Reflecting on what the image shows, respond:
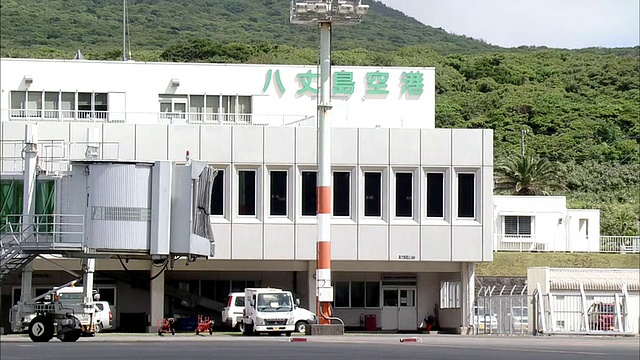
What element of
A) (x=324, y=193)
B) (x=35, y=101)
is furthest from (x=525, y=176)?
(x=324, y=193)

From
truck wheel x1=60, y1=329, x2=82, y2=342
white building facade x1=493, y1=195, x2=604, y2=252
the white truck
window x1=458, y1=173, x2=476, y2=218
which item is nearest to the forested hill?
window x1=458, y1=173, x2=476, y2=218

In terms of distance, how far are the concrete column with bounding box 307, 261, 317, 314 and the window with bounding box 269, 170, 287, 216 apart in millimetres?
3083

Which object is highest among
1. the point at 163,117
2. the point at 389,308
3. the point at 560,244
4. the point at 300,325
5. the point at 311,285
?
the point at 163,117

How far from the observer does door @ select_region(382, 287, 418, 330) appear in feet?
223

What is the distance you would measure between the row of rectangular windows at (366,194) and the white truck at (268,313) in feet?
22.2

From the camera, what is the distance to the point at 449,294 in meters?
66.5

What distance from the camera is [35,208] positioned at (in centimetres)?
4403

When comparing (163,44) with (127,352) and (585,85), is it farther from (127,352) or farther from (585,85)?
(127,352)

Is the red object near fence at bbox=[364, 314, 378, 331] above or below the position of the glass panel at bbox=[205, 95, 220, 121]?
below

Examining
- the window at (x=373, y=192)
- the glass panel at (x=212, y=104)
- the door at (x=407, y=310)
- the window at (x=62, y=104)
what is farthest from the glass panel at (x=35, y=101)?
the door at (x=407, y=310)

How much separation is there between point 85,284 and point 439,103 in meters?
97.6

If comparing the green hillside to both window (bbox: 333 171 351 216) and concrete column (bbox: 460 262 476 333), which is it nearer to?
window (bbox: 333 171 351 216)

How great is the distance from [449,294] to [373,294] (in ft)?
14.9

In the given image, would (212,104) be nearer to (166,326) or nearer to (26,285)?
(166,326)
